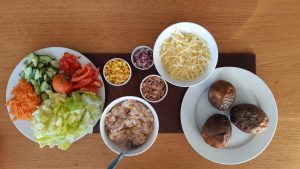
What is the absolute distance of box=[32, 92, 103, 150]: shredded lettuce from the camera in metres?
1.04

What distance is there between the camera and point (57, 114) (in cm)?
105

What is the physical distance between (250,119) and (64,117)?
0.70 meters

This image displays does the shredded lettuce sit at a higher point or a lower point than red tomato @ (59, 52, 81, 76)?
lower

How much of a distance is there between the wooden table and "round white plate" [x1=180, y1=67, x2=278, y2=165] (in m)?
0.08

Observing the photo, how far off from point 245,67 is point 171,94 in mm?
335

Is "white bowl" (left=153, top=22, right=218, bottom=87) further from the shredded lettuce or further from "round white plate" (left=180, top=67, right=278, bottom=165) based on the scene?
the shredded lettuce

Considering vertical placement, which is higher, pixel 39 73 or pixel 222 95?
pixel 39 73

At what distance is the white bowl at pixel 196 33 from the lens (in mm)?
1116

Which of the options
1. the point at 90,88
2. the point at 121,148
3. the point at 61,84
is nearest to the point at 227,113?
the point at 121,148

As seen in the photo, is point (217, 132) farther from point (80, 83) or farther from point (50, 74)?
point (50, 74)

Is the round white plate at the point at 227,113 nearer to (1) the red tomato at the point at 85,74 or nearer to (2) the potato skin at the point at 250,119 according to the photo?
(2) the potato skin at the point at 250,119

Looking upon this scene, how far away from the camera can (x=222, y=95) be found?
108cm

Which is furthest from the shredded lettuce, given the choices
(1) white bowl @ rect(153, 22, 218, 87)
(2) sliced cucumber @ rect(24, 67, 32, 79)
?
(1) white bowl @ rect(153, 22, 218, 87)

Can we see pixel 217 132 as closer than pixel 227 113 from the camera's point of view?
Yes
